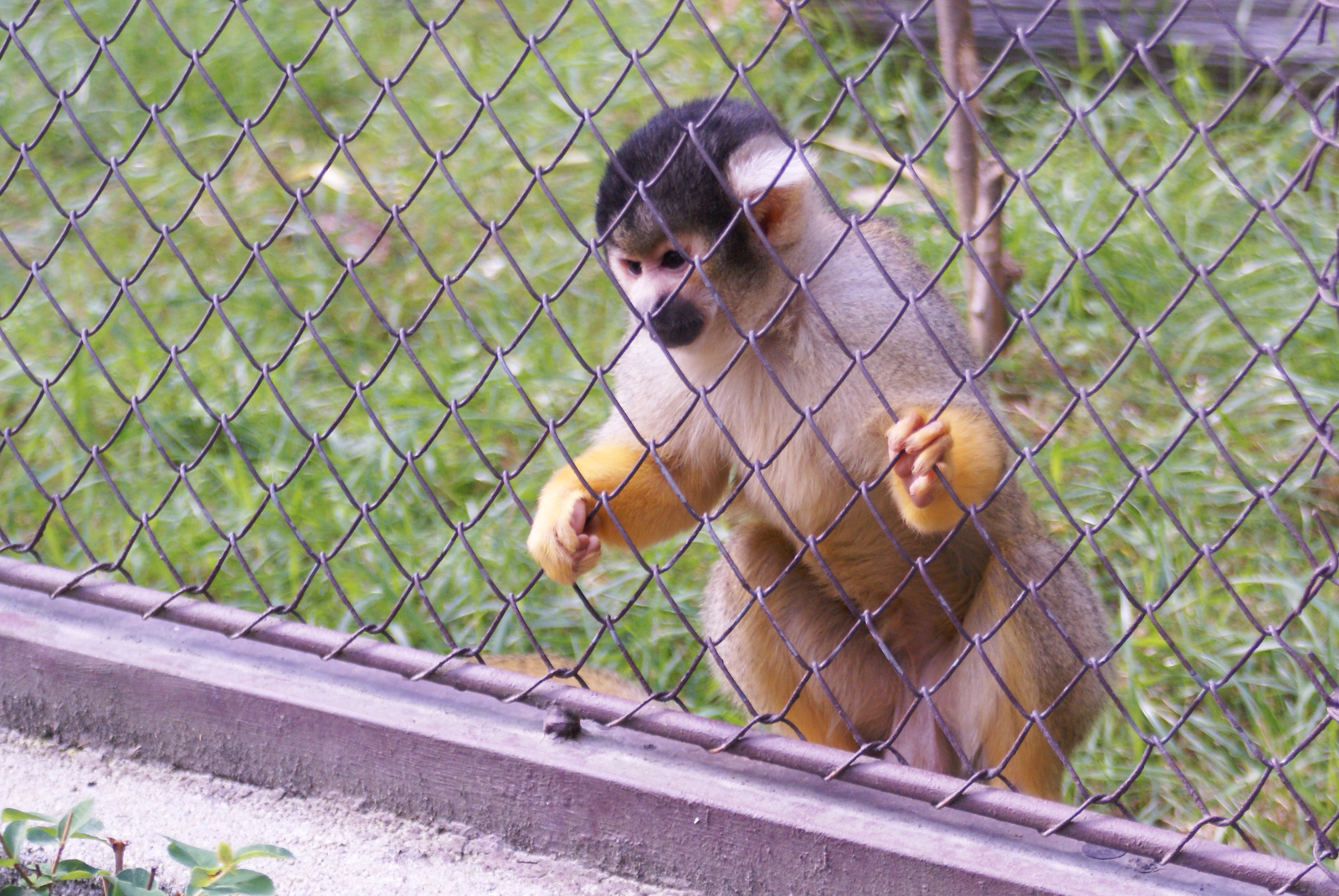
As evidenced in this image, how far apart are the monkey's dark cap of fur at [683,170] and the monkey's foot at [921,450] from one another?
50 cm

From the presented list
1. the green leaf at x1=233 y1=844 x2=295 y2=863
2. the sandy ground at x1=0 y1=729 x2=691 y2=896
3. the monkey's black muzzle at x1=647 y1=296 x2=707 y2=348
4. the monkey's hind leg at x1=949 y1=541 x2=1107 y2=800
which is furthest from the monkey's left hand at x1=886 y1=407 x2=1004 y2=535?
the green leaf at x1=233 y1=844 x2=295 y2=863

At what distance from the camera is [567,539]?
224 centimetres

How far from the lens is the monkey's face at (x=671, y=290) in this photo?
2240 millimetres

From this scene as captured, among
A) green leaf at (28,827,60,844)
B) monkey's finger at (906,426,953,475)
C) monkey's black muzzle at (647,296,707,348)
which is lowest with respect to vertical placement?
monkey's finger at (906,426,953,475)

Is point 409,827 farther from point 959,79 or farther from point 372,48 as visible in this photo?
point 372,48

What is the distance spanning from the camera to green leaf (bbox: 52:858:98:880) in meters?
1.67

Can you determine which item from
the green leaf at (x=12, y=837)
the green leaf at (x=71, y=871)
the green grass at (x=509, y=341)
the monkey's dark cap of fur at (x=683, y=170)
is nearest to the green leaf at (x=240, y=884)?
the green leaf at (x=71, y=871)

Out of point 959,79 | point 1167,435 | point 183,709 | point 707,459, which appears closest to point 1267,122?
point 1167,435

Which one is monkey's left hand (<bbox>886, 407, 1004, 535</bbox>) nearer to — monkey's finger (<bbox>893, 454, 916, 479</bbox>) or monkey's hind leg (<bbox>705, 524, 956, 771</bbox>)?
monkey's finger (<bbox>893, 454, 916, 479</bbox>)

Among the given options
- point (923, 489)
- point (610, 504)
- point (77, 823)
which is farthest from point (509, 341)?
point (77, 823)

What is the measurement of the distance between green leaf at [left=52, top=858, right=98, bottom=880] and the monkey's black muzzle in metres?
1.18

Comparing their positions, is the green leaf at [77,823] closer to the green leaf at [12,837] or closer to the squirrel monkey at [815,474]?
the green leaf at [12,837]

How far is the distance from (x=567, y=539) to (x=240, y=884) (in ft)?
2.65

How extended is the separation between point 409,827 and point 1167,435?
6.93ft
